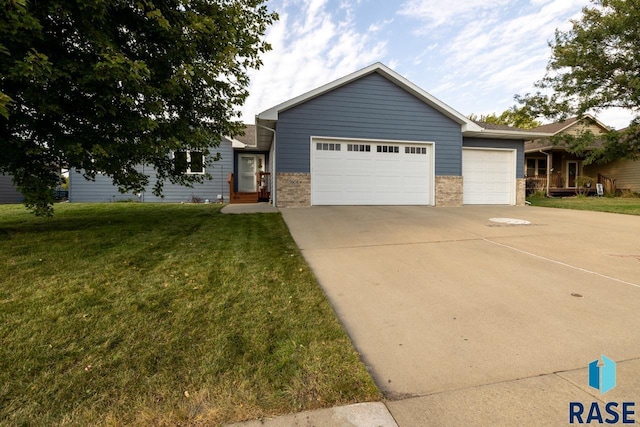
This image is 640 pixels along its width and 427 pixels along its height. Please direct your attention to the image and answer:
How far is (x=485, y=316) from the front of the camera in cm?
262

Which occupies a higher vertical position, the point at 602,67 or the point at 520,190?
the point at 602,67

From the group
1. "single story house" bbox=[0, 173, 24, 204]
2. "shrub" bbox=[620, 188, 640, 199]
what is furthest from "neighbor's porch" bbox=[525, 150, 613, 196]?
"single story house" bbox=[0, 173, 24, 204]

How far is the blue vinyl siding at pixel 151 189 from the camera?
1409 cm

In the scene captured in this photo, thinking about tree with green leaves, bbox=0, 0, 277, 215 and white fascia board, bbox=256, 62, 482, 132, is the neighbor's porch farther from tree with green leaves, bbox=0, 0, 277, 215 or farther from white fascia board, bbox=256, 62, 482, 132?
tree with green leaves, bbox=0, 0, 277, 215

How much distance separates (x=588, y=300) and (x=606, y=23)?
54.3 feet

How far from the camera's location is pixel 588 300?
291cm

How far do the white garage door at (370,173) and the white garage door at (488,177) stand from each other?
6.18 feet

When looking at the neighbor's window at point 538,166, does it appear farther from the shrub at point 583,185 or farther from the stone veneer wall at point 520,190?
the stone veneer wall at point 520,190

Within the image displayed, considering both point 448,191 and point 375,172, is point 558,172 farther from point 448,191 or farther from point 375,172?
point 375,172

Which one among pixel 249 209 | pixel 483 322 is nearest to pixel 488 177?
pixel 249 209

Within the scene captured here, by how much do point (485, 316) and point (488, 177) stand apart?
11.3m

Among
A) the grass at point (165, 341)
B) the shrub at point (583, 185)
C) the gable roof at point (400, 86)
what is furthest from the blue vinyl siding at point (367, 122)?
the shrub at point (583, 185)

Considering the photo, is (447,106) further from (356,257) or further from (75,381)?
(75,381)

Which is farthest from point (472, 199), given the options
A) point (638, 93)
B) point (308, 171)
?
point (638, 93)
